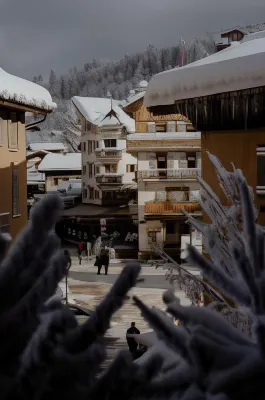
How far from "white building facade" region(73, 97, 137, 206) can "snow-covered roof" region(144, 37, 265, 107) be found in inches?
1309

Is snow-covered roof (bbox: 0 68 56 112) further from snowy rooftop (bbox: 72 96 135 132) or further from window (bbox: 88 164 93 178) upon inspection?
window (bbox: 88 164 93 178)

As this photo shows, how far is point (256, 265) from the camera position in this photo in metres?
2.21

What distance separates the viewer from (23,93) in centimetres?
1644

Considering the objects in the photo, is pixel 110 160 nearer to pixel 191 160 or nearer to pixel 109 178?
pixel 109 178

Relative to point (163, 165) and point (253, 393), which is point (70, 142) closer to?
point (163, 165)

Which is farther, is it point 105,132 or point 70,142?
point 70,142

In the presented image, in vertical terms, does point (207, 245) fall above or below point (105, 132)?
below

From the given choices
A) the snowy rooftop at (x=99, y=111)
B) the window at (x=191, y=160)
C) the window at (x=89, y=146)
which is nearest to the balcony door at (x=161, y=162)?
the window at (x=191, y=160)

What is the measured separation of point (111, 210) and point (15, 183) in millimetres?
26623

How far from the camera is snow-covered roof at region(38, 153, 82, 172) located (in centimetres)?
5950

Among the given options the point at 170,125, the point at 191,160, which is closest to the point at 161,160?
the point at 191,160

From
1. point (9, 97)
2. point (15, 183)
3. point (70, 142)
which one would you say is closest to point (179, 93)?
point (9, 97)

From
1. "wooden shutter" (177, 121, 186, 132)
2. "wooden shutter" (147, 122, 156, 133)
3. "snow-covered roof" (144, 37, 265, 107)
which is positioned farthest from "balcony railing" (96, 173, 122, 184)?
"snow-covered roof" (144, 37, 265, 107)

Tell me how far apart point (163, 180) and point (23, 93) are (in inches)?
886
